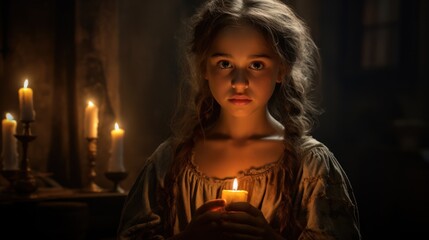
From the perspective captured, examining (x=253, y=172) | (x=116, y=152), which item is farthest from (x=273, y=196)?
(x=116, y=152)

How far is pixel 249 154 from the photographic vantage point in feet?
7.05

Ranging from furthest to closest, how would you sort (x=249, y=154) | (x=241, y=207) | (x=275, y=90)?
(x=275, y=90) → (x=249, y=154) → (x=241, y=207)

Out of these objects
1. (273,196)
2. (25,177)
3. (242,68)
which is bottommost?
(25,177)

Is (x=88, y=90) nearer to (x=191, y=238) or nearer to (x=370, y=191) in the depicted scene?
(x=191, y=238)

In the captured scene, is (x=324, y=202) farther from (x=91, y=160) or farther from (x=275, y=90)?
(x=91, y=160)

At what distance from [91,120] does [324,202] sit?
6.92 feet

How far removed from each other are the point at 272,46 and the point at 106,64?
231cm

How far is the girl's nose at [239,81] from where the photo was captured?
6.79 feet

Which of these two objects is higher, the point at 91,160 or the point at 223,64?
the point at 223,64

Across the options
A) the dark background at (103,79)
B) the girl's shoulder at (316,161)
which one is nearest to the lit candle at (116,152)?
the dark background at (103,79)

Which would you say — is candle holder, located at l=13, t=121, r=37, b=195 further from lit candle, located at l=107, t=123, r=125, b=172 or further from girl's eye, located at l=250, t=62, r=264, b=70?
girl's eye, located at l=250, t=62, r=264, b=70

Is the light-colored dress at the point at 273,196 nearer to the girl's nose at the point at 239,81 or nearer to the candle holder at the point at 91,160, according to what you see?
the girl's nose at the point at 239,81

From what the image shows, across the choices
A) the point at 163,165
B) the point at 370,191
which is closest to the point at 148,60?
the point at 163,165

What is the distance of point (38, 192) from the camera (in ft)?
12.2
